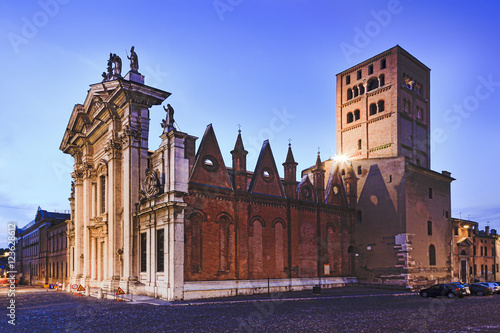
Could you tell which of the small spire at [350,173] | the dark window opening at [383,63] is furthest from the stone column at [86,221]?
the dark window opening at [383,63]

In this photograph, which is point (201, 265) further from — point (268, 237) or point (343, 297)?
point (343, 297)

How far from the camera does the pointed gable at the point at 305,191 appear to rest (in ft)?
113

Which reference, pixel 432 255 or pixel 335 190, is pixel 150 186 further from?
pixel 432 255

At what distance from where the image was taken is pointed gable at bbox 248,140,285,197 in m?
31.3

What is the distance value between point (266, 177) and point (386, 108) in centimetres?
1683

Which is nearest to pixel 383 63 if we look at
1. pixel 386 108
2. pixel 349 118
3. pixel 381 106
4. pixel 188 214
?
pixel 381 106

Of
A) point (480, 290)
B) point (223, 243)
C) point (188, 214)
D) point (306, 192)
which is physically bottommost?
point (480, 290)

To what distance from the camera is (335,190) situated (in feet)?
124

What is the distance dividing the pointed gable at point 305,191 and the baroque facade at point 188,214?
85 millimetres

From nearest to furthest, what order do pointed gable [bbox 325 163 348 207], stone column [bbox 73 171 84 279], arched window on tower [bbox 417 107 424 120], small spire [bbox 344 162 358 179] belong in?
pointed gable [bbox 325 163 348 207], stone column [bbox 73 171 84 279], small spire [bbox 344 162 358 179], arched window on tower [bbox 417 107 424 120]

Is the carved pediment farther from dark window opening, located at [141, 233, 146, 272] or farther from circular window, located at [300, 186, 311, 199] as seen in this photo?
circular window, located at [300, 186, 311, 199]

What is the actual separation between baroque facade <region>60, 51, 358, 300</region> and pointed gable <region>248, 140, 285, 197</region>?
0.25ft

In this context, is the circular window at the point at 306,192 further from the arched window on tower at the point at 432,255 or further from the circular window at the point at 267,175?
the arched window on tower at the point at 432,255

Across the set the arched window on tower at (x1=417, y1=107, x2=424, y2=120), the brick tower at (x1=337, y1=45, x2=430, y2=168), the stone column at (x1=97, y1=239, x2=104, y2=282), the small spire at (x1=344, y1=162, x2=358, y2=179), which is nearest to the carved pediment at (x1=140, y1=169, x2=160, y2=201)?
the stone column at (x1=97, y1=239, x2=104, y2=282)
